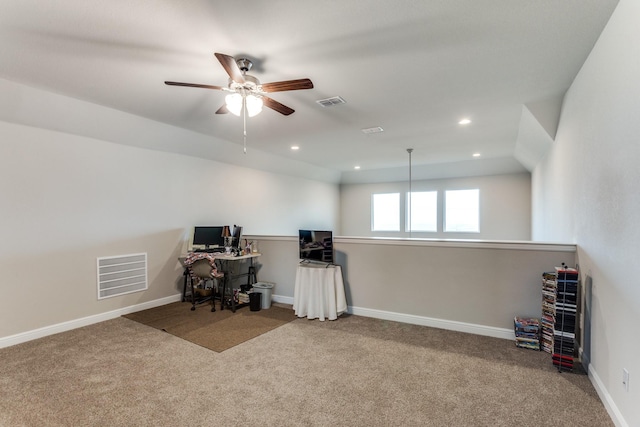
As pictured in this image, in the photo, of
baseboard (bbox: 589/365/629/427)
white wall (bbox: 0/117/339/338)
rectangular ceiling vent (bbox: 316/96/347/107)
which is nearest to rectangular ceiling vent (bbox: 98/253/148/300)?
white wall (bbox: 0/117/339/338)

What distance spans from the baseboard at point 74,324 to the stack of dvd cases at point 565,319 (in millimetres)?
5084

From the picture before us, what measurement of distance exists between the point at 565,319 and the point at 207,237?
4788 millimetres

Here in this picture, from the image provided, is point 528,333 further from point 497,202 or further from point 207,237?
point 497,202

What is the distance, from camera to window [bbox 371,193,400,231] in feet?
30.8

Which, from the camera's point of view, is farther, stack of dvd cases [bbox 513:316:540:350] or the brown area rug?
the brown area rug

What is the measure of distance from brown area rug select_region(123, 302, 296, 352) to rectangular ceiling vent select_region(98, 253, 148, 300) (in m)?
0.39

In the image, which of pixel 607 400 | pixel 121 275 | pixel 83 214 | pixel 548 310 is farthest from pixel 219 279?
pixel 607 400

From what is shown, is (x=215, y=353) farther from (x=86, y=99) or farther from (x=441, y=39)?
(x=441, y=39)

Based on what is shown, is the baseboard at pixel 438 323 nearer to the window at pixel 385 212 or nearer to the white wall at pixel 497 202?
the white wall at pixel 497 202

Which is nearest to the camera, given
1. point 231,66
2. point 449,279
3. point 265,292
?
point 231,66

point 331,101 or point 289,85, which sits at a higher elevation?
point 331,101

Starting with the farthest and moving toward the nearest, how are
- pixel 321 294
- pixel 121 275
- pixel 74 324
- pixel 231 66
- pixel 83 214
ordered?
pixel 121 275 → pixel 321 294 → pixel 83 214 → pixel 74 324 → pixel 231 66

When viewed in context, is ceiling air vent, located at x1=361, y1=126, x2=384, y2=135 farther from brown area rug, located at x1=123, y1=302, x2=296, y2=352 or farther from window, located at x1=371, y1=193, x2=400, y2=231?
window, located at x1=371, y1=193, x2=400, y2=231

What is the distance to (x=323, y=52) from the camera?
258 centimetres
